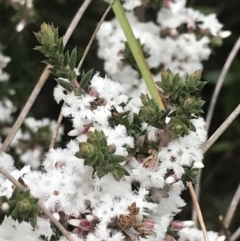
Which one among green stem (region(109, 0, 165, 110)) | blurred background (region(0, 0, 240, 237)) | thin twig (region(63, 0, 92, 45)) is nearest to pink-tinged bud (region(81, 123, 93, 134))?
green stem (region(109, 0, 165, 110))

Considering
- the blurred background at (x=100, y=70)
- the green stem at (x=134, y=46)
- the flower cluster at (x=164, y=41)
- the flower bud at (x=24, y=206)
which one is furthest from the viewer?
the blurred background at (x=100, y=70)

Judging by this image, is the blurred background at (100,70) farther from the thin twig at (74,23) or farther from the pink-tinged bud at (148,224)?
the pink-tinged bud at (148,224)

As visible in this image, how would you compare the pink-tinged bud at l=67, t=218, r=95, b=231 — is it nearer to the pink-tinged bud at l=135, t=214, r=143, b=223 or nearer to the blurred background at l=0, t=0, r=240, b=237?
the pink-tinged bud at l=135, t=214, r=143, b=223

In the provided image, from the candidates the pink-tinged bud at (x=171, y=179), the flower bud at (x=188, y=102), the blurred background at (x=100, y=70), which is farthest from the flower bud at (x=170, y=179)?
the blurred background at (x=100, y=70)

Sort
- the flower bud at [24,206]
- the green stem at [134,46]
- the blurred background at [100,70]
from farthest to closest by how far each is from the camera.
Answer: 1. the blurred background at [100,70]
2. the green stem at [134,46]
3. the flower bud at [24,206]

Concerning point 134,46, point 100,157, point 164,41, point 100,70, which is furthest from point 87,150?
point 100,70

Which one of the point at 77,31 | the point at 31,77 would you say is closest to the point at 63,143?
the point at 31,77

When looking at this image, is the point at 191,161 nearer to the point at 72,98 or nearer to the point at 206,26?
the point at 72,98
